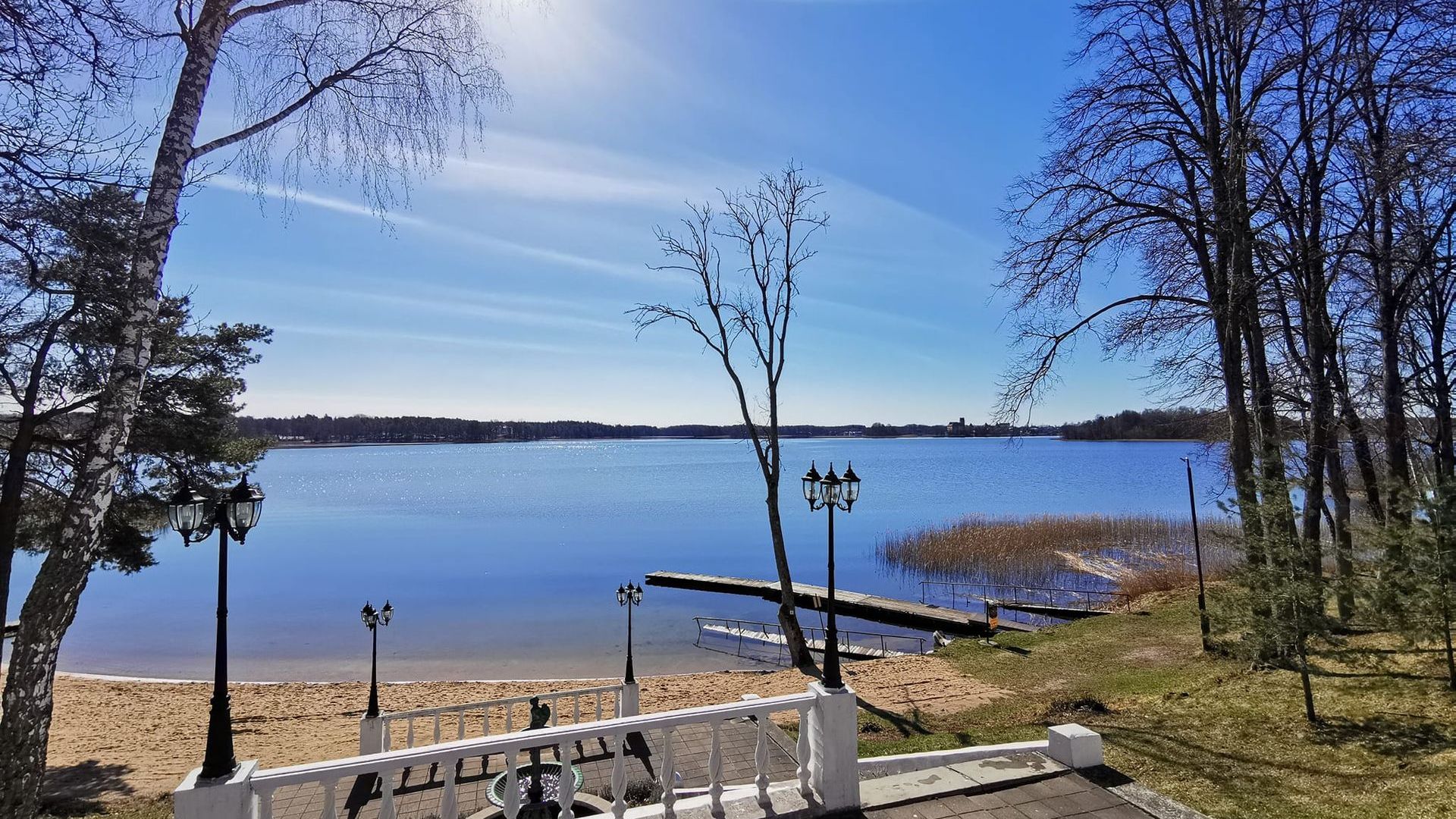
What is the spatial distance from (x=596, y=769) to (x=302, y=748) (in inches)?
285

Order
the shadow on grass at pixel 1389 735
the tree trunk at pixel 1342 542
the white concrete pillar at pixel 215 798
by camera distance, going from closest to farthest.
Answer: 1. the white concrete pillar at pixel 215 798
2. the shadow on grass at pixel 1389 735
3. the tree trunk at pixel 1342 542

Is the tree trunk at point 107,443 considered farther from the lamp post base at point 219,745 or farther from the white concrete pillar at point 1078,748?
the white concrete pillar at point 1078,748

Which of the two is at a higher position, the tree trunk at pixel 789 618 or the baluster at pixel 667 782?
the baluster at pixel 667 782

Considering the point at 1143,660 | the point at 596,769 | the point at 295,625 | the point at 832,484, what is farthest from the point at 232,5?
the point at 295,625

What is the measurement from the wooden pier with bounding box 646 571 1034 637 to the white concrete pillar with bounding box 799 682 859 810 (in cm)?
1476

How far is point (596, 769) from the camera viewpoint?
9406 millimetres

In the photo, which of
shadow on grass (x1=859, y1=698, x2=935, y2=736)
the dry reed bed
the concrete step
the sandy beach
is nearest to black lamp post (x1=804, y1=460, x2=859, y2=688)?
the concrete step

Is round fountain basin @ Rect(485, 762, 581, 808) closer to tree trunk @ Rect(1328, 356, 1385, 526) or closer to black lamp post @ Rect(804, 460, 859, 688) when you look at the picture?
black lamp post @ Rect(804, 460, 859, 688)

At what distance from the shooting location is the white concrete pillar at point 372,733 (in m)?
10.6

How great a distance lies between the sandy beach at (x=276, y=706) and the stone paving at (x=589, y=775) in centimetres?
320

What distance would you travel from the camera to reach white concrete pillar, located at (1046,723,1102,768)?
5.95 meters

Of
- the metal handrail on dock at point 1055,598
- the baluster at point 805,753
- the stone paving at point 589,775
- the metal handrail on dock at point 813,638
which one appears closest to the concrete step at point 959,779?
the baluster at point 805,753

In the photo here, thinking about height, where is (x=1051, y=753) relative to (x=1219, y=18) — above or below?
→ below

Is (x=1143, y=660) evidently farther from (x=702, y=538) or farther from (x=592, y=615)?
(x=702, y=538)
